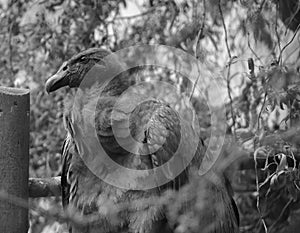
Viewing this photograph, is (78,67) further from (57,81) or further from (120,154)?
(120,154)

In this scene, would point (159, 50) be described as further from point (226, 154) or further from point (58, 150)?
point (226, 154)

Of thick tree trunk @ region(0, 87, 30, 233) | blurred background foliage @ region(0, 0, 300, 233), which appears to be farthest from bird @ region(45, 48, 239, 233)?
thick tree trunk @ region(0, 87, 30, 233)

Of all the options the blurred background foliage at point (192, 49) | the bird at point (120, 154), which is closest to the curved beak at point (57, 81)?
the bird at point (120, 154)


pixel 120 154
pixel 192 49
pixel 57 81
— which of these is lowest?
pixel 120 154

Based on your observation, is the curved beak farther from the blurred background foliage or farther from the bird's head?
the blurred background foliage

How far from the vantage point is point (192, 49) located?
4.11 metres

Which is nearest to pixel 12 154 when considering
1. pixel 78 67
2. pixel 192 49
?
pixel 78 67

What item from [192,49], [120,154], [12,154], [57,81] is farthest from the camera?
[192,49]

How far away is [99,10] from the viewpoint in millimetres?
4527

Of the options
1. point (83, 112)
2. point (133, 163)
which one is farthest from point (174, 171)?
point (83, 112)

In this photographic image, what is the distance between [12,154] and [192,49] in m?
1.91

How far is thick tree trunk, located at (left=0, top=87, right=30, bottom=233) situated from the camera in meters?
2.39

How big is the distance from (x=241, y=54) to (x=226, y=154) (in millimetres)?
1134

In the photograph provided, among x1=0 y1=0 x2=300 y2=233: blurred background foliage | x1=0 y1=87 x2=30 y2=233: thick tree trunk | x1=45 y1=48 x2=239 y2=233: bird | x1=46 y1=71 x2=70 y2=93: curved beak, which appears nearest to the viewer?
x1=0 y1=87 x2=30 y2=233: thick tree trunk
